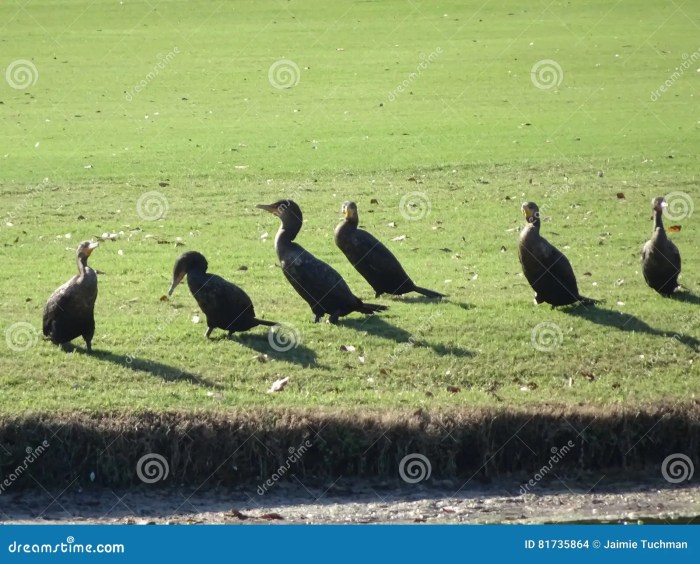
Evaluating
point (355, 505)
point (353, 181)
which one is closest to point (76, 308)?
point (355, 505)

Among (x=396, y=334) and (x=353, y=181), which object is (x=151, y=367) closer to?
(x=396, y=334)

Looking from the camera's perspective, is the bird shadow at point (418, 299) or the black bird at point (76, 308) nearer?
the black bird at point (76, 308)

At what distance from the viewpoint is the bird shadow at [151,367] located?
11344 mm

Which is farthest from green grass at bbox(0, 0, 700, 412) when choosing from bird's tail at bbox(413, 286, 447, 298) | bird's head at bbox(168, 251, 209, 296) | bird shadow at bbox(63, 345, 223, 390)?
bird's head at bbox(168, 251, 209, 296)

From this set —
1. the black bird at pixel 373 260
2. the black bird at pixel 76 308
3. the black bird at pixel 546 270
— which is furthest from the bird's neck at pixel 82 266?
the black bird at pixel 546 270

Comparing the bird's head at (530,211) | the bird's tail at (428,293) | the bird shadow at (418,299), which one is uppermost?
the bird's head at (530,211)

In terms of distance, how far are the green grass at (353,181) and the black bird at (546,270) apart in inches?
8.1

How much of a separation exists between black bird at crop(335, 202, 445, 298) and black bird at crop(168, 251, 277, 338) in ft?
6.32

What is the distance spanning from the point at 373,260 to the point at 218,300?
96.0 inches

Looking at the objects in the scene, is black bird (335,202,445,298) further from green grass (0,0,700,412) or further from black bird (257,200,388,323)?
black bird (257,200,388,323)

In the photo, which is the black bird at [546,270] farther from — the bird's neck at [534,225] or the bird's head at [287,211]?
the bird's head at [287,211]

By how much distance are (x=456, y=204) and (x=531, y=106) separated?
12.8 metres

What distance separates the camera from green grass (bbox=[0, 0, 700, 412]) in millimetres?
11727

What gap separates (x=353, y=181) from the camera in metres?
23.0
